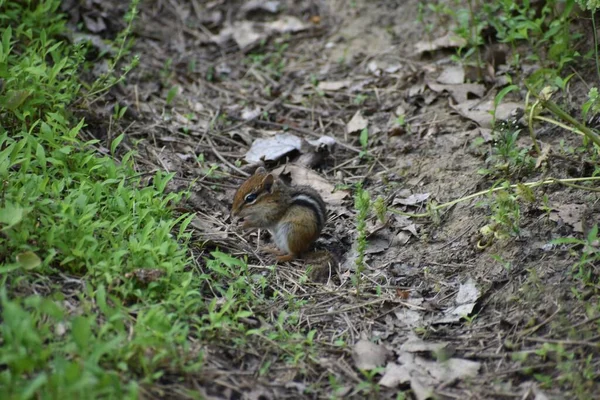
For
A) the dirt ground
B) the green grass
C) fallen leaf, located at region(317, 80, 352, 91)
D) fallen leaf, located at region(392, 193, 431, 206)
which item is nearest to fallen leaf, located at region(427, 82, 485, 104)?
the dirt ground

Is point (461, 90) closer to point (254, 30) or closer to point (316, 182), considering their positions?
point (316, 182)

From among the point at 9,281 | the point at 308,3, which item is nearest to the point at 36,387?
the point at 9,281

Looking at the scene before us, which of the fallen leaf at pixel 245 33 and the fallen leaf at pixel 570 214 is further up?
the fallen leaf at pixel 570 214

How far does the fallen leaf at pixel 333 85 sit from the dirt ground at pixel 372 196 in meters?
0.02

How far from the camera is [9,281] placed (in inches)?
154

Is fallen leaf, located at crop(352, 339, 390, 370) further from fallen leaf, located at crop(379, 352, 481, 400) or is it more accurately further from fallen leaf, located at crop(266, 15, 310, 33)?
fallen leaf, located at crop(266, 15, 310, 33)

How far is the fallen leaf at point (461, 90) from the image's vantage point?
6.44m

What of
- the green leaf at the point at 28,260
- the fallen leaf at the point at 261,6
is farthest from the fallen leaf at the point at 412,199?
the fallen leaf at the point at 261,6

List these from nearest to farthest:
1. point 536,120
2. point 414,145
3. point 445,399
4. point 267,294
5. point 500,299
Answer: point 445,399
point 500,299
point 267,294
point 536,120
point 414,145

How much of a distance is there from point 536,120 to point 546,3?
134 cm

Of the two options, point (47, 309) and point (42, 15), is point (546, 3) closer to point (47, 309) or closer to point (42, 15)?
point (42, 15)

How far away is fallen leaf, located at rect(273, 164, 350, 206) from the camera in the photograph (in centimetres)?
582

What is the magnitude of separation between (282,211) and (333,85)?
8.02 feet

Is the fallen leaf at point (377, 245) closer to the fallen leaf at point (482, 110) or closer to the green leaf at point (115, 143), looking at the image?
the fallen leaf at point (482, 110)
